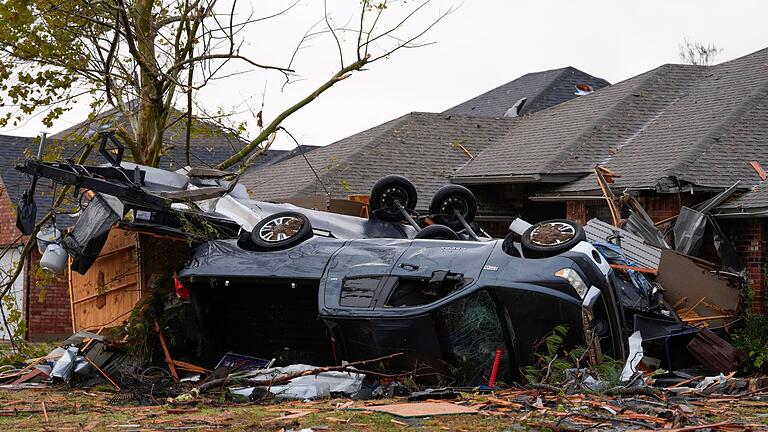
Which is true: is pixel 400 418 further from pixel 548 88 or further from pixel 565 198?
pixel 548 88

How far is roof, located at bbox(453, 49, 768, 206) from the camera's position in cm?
1619

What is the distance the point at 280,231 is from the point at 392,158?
12112mm

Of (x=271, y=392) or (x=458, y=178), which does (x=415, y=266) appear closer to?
(x=271, y=392)

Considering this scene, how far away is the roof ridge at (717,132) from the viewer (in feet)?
51.9

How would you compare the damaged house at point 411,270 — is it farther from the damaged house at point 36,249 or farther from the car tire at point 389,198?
the damaged house at point 36,249

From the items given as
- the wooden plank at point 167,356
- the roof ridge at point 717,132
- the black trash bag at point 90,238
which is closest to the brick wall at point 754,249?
the roof ridge at point 717,132

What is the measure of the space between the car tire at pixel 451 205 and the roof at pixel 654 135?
3493mm

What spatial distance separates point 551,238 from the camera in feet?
34.3

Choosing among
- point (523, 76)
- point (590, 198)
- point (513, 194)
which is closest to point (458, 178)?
point (513, 194)

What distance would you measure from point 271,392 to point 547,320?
2.58m

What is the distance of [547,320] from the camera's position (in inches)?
380

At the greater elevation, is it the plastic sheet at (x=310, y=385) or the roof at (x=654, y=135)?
the roof at (x=654, y=135)

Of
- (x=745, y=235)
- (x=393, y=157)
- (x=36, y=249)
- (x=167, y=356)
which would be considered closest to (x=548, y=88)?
(x=393, y=157)

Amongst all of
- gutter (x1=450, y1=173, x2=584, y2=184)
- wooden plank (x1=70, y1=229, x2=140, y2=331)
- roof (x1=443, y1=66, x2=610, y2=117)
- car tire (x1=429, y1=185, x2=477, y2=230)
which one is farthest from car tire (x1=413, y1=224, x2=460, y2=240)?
roof (x1=443, y1=66, x2=610, y2=117)
